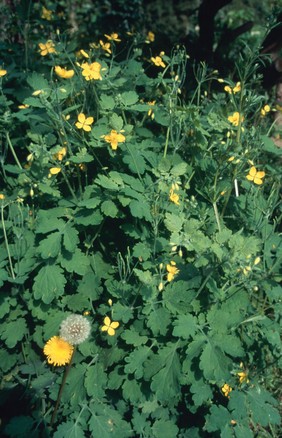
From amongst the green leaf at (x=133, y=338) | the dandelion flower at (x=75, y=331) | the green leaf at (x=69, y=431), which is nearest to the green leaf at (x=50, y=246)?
the dandelion flower at (x=75, y=331)

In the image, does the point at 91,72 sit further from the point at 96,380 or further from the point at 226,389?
the point at 226,389

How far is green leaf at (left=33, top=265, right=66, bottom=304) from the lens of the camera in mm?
2000

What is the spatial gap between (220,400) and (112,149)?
1.43 meters

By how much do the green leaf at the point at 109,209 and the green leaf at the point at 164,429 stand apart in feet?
3.42

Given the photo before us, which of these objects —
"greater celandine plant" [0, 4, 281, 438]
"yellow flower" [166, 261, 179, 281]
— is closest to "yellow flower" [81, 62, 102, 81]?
"greater celandine plant" [0, 4, 281, 438]

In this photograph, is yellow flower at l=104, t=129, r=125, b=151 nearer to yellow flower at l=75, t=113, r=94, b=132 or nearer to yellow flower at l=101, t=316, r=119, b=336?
yellow flower at l=75, t=113, r=94, b=132

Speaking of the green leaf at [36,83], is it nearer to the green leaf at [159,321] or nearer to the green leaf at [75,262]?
the green leaf at [75,262]

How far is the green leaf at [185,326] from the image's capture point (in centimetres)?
187

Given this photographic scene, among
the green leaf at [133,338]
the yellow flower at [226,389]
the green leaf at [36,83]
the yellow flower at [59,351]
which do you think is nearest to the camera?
the yellow flower at [59,351]

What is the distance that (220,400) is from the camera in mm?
2242

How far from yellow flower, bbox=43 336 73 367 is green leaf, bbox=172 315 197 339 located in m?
0.46

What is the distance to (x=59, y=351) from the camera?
1798mm

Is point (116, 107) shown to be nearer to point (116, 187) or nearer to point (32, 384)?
point (116, 187)

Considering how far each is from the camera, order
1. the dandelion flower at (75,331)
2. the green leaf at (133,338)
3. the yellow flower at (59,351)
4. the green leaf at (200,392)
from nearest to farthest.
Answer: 1. the dandelion flower at (75,331)
2. the yellow flower at (59,351)
3. the green leaf at (200,392)
4. the green leaf at (133,338)
